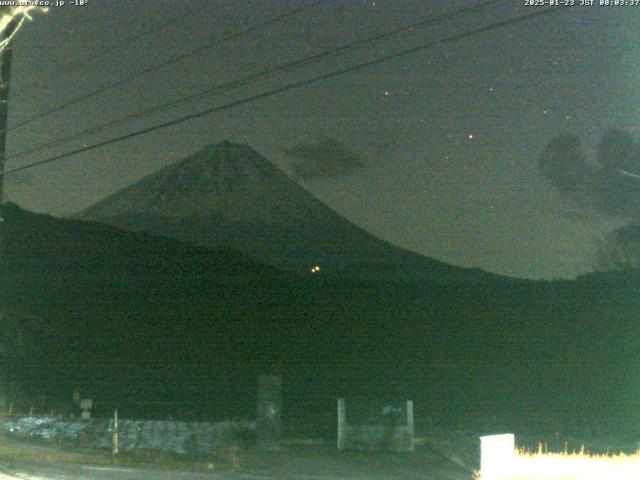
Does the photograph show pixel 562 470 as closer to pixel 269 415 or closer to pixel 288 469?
pixel 288 469

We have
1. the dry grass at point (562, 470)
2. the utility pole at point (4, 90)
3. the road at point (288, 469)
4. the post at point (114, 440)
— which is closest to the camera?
the dry grass at point (562, 470)

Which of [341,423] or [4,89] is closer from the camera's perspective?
[4,89]

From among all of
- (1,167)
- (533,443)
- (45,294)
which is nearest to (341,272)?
(45,294)

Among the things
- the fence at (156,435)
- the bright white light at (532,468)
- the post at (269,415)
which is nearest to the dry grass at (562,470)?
the bright white light at (532,468)

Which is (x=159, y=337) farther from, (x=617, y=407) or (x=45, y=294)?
(x=617, y=407)

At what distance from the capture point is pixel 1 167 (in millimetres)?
13602

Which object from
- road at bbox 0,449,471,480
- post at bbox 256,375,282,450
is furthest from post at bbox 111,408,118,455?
post at bbox 256,375,282,450

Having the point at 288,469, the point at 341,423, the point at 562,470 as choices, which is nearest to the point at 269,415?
the point at 341,423

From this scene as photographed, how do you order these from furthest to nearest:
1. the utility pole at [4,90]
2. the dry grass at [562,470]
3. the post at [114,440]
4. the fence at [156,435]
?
the fence at [156,435] → the post at [114,440] → the utility pole at [4,90] → the dry grass at [562,470]

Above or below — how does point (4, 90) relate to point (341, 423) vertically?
above

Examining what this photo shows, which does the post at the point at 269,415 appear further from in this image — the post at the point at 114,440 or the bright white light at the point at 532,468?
the bright white light at the point at 532,468

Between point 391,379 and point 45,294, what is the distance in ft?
64.7

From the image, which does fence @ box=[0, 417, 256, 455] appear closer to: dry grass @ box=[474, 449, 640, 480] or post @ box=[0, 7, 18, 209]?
post @ box=[0, 7, 18, 209]

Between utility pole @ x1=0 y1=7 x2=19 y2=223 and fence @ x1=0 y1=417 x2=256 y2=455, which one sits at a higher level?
utility pole @ x1=0 y1=7 x2=19 y2=223
